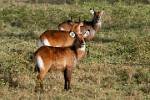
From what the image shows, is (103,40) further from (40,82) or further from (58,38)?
(40,82)

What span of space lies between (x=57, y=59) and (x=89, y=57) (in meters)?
4.02

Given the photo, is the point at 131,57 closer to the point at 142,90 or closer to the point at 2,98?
the point at 142,90

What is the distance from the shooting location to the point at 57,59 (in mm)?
11297

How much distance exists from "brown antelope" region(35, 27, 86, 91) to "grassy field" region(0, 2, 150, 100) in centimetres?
36

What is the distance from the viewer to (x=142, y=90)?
11.4 m

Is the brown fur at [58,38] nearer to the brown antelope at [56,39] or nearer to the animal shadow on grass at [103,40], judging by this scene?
the brown antelope at [56,39]

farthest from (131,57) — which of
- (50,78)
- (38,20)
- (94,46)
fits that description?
(38,20)

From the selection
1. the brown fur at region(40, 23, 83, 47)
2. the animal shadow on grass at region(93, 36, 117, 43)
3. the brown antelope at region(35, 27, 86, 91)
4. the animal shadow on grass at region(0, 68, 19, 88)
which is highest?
the brown antelope at region(35, 27, 86, 91)

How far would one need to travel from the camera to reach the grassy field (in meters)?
11.1

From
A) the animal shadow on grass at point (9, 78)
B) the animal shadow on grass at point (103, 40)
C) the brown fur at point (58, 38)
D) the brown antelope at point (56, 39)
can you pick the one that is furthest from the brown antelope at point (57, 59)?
the animal shadow on grass at point (103, 40)

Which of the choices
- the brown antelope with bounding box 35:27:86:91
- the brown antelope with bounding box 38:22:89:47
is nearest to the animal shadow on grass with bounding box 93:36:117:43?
the brown antelope with bounding box 38:22:89:47

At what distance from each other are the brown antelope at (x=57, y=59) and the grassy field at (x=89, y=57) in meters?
0.36

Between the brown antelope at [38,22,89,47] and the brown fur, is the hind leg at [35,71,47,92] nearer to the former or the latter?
the brown antelope at [38,22,89,47]

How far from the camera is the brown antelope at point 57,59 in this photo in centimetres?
1103
